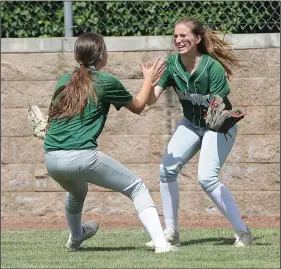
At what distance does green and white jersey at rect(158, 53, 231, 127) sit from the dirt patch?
2.08m

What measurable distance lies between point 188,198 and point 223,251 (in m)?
3.03

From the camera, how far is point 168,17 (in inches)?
444

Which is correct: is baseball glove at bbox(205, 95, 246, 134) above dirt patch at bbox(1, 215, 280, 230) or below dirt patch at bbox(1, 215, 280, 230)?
above

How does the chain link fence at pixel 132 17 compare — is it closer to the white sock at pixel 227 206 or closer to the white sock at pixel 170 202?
the white sock at pixel 170 202

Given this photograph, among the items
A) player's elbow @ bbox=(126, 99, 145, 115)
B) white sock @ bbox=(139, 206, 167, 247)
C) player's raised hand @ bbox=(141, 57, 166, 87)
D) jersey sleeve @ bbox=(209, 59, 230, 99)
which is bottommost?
white sock @ bbox=(139, 206, 167, 247)

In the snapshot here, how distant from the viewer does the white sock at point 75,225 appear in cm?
801

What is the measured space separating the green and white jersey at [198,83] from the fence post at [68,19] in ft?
9.63

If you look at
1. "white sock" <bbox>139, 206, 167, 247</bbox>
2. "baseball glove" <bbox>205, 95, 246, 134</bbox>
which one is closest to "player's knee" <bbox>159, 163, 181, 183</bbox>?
"baseball glove" <bbox>205, 95, 246, 134</bbox>

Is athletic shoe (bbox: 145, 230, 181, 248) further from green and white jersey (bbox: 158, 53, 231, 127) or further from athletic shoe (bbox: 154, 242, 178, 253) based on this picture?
green and white jersey (bbox: 158, 53, 231, 127)

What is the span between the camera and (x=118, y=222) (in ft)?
34.8

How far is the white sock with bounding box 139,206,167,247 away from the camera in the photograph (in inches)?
299

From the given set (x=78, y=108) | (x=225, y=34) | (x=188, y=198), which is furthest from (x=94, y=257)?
(x=225, y=34)

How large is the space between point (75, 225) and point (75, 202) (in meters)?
0.22

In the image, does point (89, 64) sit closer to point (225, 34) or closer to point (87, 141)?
point (87, 141)
